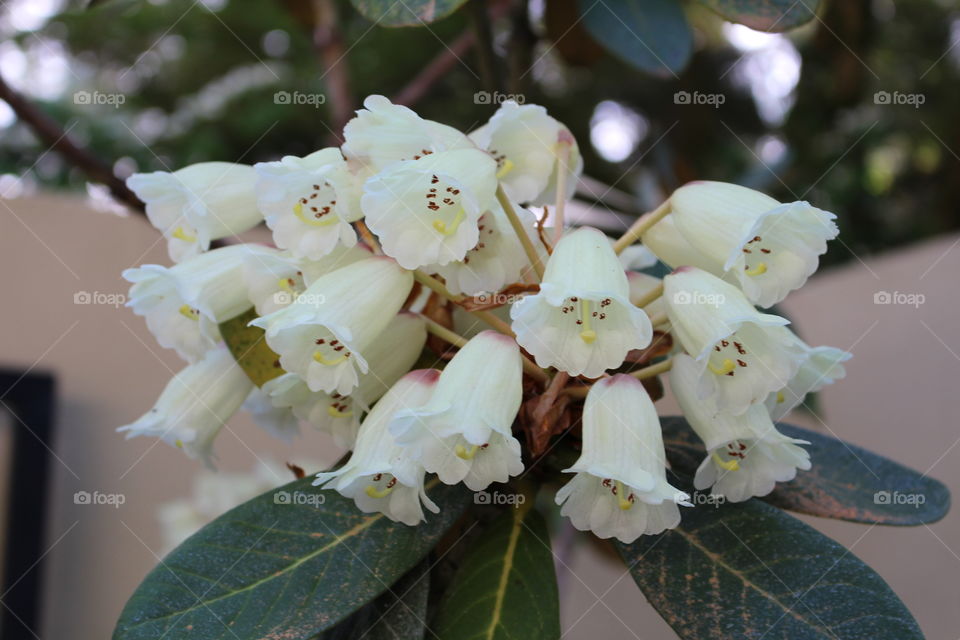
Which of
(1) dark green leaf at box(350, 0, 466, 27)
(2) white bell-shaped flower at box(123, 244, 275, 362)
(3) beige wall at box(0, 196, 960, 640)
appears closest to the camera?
(2) white bell-shaped flower at box(123, 244, 275, 362)

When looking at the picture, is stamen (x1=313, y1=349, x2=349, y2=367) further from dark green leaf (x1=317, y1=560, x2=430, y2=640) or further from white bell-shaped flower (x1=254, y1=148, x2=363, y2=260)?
dark green leaf (x1=317, y1=560, x2=430, y2=640)

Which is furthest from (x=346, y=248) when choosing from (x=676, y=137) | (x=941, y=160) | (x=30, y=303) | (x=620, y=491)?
(x=941, y=160)


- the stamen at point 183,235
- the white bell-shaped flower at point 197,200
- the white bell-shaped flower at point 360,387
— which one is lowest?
the white bell-shaped flower at point 360,387

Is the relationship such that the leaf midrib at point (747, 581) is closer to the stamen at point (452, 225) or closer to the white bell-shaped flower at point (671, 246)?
the white bell-shaped flower at point (671, 246)

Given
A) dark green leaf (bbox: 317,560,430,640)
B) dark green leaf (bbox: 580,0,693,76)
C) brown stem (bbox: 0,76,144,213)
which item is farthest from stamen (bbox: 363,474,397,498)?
dark green leaf (bbox: 580,0,693,76)

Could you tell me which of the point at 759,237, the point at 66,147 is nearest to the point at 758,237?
the point at 759,237

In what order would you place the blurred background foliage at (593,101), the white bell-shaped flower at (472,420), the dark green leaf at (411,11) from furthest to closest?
the blurred background foliage at (593,101) → the dark green leaf at (411,11) → the white bell-shaped flower at (472,420)

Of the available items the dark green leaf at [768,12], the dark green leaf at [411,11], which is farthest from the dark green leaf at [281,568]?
the dark green leaf at [768,12]
